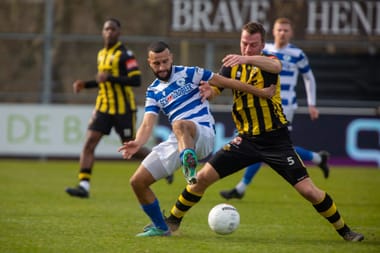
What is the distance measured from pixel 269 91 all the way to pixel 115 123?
4.53m

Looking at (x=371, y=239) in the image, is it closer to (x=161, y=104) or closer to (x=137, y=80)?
(x=161, y=104)

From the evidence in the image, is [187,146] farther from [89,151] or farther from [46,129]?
[46,129]

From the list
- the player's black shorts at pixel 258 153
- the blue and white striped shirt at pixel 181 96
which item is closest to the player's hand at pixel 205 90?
the blue and white striped shirt at pixel 181 96

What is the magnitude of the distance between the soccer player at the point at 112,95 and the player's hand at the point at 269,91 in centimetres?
408

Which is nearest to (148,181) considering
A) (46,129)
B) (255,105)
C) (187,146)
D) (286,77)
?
(187,146)

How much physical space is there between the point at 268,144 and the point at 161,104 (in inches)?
41.2

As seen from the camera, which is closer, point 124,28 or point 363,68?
point 363,68

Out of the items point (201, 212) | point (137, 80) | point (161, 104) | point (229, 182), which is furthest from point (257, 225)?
point (229, 182)

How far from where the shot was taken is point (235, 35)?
18406mm

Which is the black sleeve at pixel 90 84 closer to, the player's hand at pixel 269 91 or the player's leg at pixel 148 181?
the player's leg at pixel 148 181

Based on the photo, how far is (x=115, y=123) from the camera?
12180 mm

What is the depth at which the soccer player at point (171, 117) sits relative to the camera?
309 inches

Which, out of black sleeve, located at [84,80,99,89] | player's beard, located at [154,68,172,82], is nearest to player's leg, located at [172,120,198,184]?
player's beard, located at [154,68,172,82]

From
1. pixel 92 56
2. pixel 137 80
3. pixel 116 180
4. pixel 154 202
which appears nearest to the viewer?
pixel 154 202
